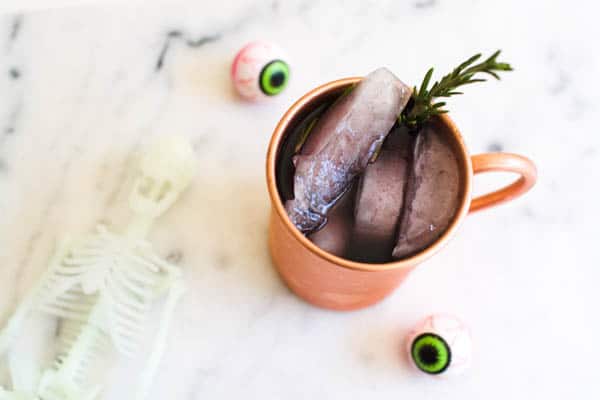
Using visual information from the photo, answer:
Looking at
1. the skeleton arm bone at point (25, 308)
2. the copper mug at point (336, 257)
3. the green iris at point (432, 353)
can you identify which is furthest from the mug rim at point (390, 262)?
the skeleton arm bone at point (25, 308)

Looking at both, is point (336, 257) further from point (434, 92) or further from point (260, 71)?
point (260, 71)

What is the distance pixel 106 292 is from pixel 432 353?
32 centimetres

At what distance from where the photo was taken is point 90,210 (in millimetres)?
787

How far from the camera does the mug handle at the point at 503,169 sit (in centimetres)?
62

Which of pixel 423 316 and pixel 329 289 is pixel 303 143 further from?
pixel 423 316

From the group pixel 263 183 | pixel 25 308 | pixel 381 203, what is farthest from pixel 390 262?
pixel 25 308

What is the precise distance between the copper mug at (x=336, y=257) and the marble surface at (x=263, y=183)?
78 mm

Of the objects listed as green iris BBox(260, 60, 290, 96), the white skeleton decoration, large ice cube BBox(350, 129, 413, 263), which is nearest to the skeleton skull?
the white skeleton decoration

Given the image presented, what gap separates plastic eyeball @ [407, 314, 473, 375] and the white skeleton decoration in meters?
0.24

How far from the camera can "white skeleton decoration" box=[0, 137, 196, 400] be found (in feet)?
2.40

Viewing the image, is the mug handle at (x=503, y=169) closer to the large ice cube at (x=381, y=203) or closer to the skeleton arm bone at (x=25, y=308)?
the large ice cube at (x=381, y=203)

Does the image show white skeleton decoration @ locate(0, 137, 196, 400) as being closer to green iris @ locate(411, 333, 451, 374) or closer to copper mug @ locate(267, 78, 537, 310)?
copper mug @ locate(267, 78, 537, 310)

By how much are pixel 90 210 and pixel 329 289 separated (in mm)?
268

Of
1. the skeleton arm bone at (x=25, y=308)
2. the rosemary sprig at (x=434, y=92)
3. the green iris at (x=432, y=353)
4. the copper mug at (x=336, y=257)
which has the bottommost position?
the skeleton arm bone at (x=25, y=308)
